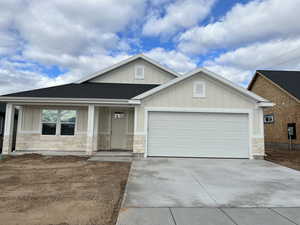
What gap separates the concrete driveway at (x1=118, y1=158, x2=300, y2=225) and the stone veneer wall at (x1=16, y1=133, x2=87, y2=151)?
5.23 m

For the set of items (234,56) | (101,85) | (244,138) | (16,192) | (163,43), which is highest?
(234,56)

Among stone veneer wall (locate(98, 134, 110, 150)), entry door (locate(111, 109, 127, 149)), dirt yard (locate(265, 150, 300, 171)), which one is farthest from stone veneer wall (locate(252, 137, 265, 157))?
stone veneer wall (locate(98, 134, 110, 150))

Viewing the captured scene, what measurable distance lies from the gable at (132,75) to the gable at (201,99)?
12.2ft

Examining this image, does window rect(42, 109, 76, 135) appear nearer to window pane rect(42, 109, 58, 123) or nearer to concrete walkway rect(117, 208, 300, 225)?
window pane rect(42, 109, 58, 123)

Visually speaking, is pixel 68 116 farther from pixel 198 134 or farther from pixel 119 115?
pixel 198 134

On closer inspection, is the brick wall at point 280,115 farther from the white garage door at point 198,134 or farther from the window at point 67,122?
the window at point 67,122

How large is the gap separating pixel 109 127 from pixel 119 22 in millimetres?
6789

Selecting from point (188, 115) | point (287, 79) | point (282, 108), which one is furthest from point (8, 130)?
point (287, 79)

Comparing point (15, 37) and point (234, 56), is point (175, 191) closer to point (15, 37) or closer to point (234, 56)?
point (15, 37)

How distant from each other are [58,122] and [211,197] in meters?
9.39

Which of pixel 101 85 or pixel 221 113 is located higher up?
pixel 101 85

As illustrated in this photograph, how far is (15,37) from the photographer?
12664 mm

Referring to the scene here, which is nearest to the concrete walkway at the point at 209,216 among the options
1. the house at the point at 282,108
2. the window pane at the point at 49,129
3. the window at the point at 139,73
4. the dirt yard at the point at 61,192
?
the dirt yard at the point at 61,192

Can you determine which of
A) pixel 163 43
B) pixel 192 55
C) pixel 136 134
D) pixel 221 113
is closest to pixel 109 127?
pixel 136 134
